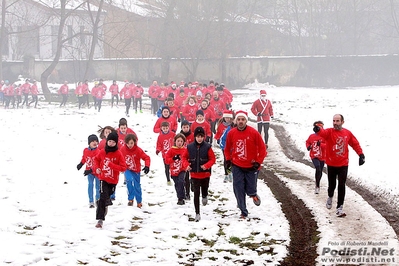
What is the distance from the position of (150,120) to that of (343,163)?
1707 centimetres

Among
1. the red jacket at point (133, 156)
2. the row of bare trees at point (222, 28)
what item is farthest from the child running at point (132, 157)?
the row of bare trees at point (222, 28)

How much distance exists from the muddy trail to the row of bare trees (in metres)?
31.7

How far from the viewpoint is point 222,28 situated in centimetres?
5084

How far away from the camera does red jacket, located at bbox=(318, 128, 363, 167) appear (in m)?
10.3

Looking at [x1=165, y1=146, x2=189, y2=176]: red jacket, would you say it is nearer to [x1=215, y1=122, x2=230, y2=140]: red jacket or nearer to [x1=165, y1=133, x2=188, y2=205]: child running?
[x1=165, y1=133, x2=188, y2=205]: child running

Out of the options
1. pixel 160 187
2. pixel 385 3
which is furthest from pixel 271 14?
pixel 160 187

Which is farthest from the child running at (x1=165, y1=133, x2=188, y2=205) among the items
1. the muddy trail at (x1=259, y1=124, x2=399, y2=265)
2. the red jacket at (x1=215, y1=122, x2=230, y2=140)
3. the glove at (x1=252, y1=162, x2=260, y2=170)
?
the red jacket at (x1=215, y1=122, x2=230, y2=140)

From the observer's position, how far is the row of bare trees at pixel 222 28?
50188 mm

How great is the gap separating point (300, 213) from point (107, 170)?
12.1 feet

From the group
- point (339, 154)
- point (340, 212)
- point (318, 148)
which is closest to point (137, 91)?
point (318, 148)

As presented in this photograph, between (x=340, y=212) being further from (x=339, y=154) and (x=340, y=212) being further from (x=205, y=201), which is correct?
(x=205, y=201)

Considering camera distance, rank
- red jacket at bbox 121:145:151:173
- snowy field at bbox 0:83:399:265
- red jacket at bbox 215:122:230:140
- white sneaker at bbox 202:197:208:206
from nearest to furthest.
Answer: snowy field at bbox 0:83:399:265 < white sneaker at bbox 202:197:208:206 < red jacket at bbox 121:145:151:173 < red jacket at bbox 215:122:230:140

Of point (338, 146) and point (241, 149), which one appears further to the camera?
point (338, 146)

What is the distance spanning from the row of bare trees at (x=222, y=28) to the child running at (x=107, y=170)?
34909 mm
